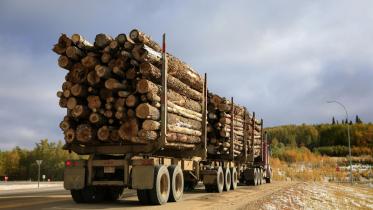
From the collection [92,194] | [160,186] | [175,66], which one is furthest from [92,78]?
[160,186]

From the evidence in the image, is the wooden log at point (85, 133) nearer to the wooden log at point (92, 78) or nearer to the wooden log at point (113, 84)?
the wooden log at point (92, 78)

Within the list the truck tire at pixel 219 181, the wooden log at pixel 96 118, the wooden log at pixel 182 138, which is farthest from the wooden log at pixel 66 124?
the truck tire at pixel 219 181

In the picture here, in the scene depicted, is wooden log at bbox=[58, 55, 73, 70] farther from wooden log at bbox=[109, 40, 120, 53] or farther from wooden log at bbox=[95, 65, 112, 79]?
wooden log at bbox=[109, 40, 120, 53]

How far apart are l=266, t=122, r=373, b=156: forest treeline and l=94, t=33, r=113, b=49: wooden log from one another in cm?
9237

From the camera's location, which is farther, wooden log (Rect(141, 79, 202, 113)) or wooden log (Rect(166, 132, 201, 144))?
wooden log (Rect(166, 132, 201, 144))

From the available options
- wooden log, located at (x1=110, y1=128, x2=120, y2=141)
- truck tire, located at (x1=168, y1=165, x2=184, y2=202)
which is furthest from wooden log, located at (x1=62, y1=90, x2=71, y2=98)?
truck tire, located at (x1=168, y1=165, x2=184, y2=202)

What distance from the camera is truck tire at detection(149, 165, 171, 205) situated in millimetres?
12477

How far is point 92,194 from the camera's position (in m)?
13.8

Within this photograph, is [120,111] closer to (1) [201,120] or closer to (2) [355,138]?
(1) [201,120]

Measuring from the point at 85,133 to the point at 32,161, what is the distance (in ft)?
221

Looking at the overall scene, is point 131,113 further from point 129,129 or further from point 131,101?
point 129,129

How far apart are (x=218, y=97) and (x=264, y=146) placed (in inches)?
450

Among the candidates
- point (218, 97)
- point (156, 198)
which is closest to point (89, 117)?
point (156, 198)

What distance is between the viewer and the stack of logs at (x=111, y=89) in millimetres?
12983
